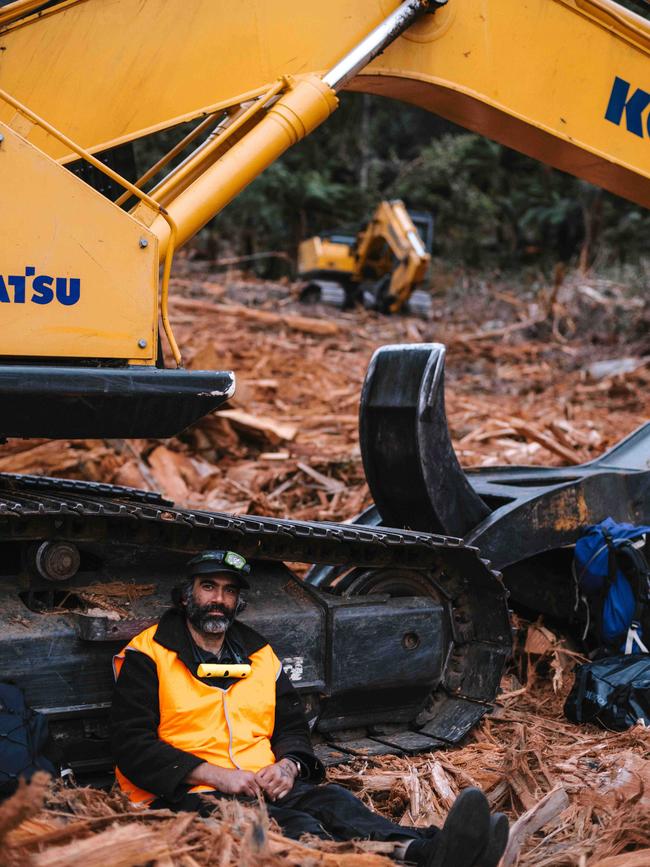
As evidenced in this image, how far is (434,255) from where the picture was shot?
32938mm

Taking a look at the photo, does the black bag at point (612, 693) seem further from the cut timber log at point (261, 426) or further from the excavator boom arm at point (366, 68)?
the cut timber log at point (261, 426)

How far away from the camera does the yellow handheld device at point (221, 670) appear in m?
4.30

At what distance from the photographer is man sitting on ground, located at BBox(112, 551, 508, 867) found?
13.0 feet

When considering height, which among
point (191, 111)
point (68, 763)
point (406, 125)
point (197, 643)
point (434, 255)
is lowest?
point (68, 763)

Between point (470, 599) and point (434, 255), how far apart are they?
1103 inches

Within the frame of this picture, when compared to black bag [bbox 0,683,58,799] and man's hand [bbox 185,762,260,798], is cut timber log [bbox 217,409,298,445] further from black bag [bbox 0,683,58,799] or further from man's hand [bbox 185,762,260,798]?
man's hand [bbox 185,762,260,798]

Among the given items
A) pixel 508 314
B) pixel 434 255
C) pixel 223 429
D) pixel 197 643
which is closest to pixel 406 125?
pixel 434 255

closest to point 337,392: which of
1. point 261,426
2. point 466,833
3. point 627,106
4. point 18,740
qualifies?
point 261,426

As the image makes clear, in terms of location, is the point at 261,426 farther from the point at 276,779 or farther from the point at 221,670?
the point at 276,779

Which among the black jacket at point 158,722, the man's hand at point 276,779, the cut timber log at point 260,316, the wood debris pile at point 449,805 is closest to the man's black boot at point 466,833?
the wood debris pile at point 449,805

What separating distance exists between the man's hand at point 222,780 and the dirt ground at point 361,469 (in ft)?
0.92

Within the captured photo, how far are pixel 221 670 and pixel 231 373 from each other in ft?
4.07

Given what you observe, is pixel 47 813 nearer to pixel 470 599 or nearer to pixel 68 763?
pixel 68 763

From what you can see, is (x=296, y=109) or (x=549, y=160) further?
(x=549, y=160)
